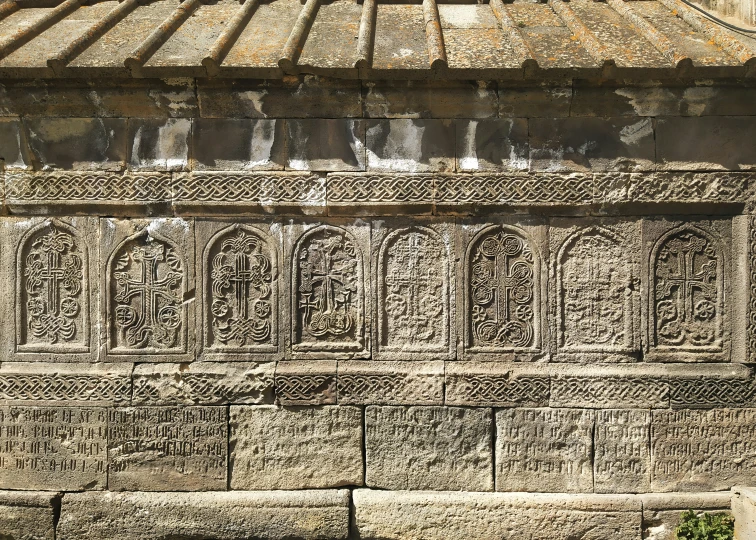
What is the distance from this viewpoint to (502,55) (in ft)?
11.3

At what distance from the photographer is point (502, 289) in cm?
365

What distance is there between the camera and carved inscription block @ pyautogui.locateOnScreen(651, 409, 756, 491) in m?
3.56

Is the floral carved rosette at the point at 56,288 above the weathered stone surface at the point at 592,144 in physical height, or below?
below

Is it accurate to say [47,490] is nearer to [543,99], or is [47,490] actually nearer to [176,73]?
[176,73]

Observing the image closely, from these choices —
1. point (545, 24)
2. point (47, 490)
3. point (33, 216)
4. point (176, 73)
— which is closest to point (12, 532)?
point (47, 490)

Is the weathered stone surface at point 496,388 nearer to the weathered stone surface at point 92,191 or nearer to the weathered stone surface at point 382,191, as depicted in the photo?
the weathered stone surface at point 382,191

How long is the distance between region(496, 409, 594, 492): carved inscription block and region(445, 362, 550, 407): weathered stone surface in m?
0.07

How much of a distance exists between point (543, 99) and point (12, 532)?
4297 mm

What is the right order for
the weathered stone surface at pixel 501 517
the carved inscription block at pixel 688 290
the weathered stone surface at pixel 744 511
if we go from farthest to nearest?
the carved inscription block at pixel 688 290, the weathered stone surface at pixel 501 517, the weathered stone surface at pixel 744 511

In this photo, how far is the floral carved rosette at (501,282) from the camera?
3.64 meters

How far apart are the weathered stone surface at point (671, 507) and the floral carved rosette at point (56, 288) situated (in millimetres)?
3737

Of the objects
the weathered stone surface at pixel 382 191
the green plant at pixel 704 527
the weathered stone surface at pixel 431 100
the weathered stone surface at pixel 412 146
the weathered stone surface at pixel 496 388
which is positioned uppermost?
the weathered stone surface at pixel 431 100

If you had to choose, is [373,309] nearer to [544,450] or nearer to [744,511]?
[544,450]

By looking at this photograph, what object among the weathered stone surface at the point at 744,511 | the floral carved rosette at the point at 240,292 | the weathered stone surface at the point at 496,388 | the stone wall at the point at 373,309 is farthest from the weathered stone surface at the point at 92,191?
the weathered stone surface at the point at 744,511
